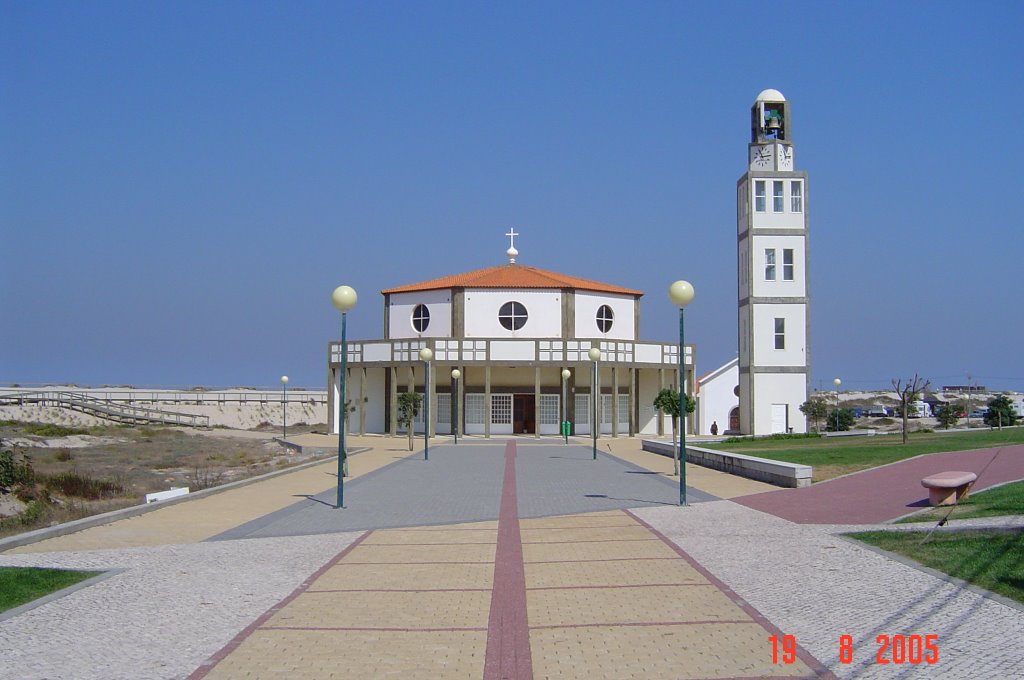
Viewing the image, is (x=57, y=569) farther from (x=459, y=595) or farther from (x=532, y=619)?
(x=532, y=619)

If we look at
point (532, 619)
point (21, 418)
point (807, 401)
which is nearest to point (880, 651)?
point (532, 619)

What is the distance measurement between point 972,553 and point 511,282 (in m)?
37.2

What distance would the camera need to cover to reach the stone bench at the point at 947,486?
13578 millimetres

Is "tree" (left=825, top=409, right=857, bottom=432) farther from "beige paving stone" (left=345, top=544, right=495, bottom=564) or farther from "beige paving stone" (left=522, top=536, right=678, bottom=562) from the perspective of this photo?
"beige paving stone" (left=345, top=544, right=495, bottom=564)

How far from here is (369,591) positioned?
9219 millimetres

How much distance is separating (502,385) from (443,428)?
368cm

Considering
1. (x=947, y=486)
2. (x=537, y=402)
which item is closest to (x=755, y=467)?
(x=947, y=486)

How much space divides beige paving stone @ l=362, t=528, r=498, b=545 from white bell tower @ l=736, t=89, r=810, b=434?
31991mm

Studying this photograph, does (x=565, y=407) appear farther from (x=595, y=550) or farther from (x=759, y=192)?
(x=595, y=550)

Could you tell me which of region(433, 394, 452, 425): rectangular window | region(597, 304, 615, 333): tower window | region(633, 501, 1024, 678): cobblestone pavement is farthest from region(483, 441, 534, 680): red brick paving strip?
region(597, 304, 615, 333): tower window

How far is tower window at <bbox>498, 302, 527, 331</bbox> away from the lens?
151 feet

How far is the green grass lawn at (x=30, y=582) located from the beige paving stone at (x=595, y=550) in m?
4.94

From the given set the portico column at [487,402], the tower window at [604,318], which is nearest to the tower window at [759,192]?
the tower window at [604,318]

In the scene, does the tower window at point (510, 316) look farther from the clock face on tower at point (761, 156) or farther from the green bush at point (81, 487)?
the green bush at point (81, 487)
